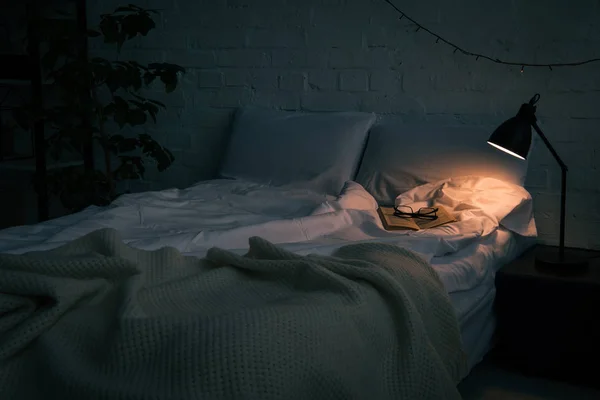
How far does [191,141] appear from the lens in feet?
11.9

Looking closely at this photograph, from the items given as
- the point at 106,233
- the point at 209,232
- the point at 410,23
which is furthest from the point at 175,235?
the point at 410,23

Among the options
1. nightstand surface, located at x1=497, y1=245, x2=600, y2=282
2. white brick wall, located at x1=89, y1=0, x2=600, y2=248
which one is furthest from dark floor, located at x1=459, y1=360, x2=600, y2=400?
white brick wall, located at x1=89, y1=0, x2=600, y2=248

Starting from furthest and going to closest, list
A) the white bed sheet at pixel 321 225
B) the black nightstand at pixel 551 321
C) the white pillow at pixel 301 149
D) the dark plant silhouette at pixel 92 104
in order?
1. the dark plant silhouette at pixel 92 104
2. the white pillow at pixel 301 149
3. the black nightstand at pixel 551 321
4. the white bed sheet at pixel 321 225

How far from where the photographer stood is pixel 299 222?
212 centimetres

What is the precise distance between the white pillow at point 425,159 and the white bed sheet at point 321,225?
0.10 m

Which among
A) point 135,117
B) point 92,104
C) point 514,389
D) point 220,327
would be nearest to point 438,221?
point 514,389

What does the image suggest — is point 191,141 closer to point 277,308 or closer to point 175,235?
point 175,235

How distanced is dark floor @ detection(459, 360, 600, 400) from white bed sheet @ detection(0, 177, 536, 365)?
0.15 meters

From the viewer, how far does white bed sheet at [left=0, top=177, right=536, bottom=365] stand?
6.38ft

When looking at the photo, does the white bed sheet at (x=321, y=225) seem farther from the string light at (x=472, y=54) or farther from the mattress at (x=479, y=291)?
the string light at (x=472, y=54)

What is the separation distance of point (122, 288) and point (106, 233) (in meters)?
0.28

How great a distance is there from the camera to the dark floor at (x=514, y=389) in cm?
218

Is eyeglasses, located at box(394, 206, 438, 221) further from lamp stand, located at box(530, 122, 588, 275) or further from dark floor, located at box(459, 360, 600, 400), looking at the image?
dark floor, located at box(459, 360, 600, 400)

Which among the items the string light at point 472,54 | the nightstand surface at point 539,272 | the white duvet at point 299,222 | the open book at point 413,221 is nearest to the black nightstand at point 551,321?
the nightstand surface at point 539,272
